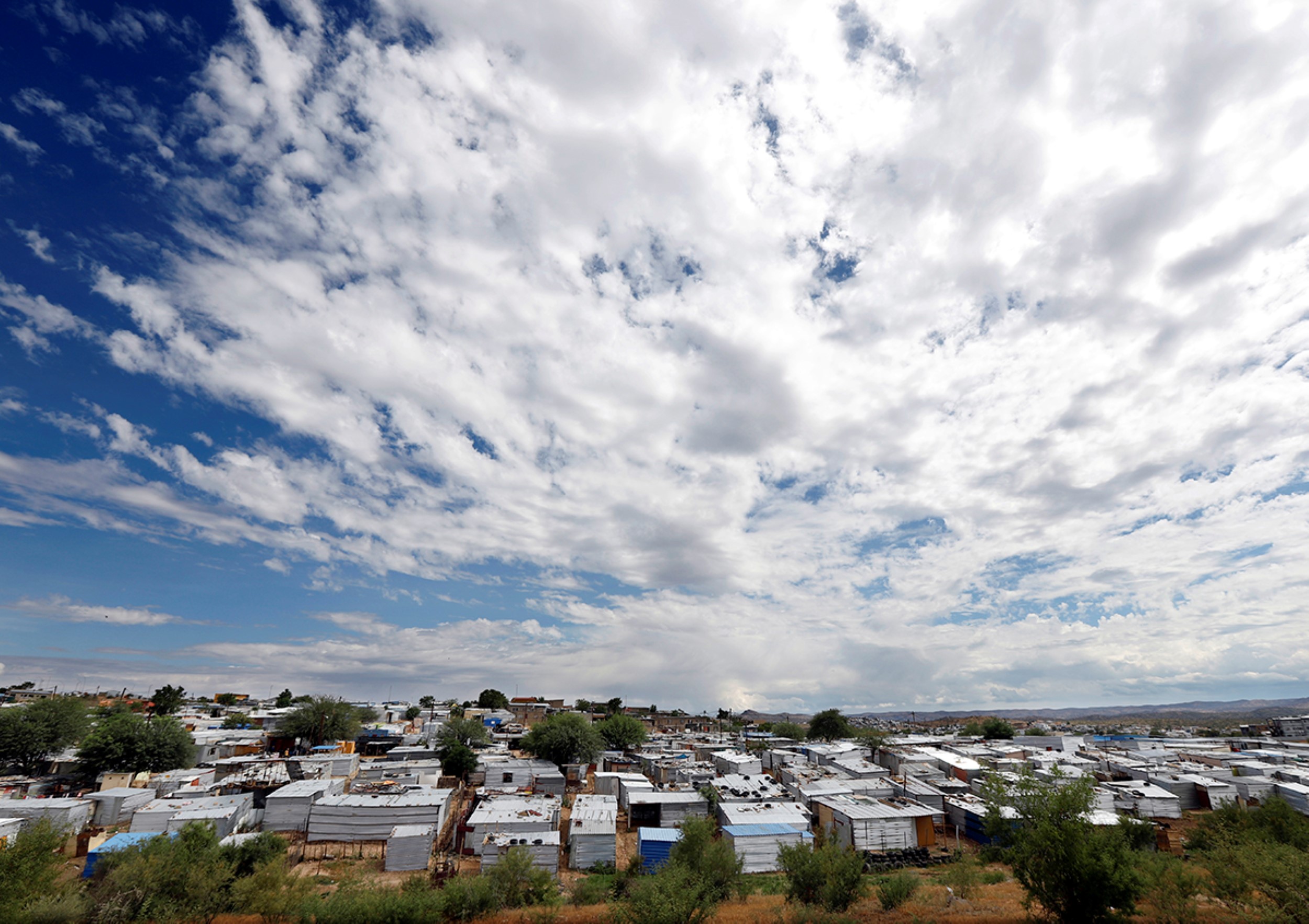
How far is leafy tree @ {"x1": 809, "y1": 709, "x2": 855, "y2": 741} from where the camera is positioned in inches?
4052

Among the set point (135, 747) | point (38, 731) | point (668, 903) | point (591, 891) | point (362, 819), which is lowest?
point (591, 891)

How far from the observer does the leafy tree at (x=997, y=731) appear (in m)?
103

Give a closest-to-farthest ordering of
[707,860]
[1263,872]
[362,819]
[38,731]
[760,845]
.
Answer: [1263,872]
[707,860]
[760,845]
[362,819]
[38,731]

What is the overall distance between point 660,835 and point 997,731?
298 ft

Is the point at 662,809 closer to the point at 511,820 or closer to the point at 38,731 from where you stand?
the point at 511,820

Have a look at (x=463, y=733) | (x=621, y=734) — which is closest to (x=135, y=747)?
(x=463, y=733)

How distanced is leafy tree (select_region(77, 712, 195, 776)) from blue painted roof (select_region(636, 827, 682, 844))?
144 ft

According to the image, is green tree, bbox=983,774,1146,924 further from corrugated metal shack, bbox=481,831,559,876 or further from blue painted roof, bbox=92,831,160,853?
blue painted roof, bbox=92,831,160,853

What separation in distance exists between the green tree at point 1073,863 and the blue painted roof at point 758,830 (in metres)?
15.6

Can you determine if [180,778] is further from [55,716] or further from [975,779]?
[975,779]

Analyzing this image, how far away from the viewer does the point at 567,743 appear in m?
64.4

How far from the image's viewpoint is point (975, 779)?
55.4 m

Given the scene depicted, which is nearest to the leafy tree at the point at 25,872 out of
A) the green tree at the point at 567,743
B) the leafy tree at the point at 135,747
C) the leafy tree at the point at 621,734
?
the leafy tree at the point at 135,747

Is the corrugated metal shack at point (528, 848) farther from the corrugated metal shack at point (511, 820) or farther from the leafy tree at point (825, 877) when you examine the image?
the leafy tree at point (825, 877)
